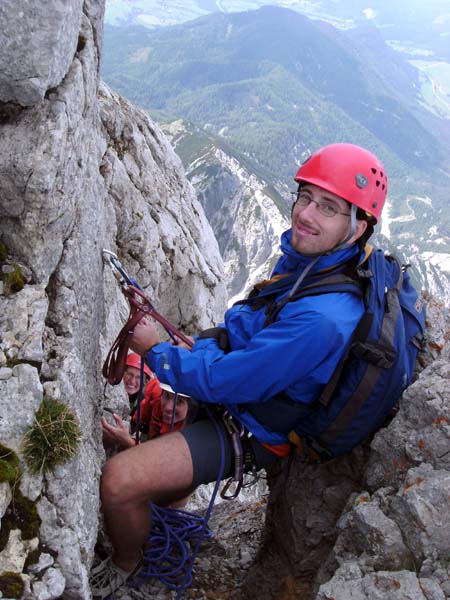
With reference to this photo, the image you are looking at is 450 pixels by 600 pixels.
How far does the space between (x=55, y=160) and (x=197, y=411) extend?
3.06 meters

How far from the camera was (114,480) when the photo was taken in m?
5.16

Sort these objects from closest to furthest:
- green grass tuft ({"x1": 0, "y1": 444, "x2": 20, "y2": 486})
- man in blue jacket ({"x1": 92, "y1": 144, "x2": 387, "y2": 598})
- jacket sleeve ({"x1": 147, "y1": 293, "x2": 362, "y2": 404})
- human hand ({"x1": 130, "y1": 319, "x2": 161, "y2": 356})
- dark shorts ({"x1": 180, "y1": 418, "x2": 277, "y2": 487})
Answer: green grass tuft ({"x1": 0, "y1": 444, "x2": 20, "y2": 486}) < jacket sleeve ({"x1": 147, "y1": 293, "x2": 362, "y2": 404}) < man in blue jacket ({"x1": 92, "y1": 144, "x2": 387, "y2": 598}) < dark shorts ({"x1": 180, "y1": 418, "x2": 277, "y2": 487}) < human hand ({"x1": 130, "y1": 319, "x2": 161, "y2": 356})

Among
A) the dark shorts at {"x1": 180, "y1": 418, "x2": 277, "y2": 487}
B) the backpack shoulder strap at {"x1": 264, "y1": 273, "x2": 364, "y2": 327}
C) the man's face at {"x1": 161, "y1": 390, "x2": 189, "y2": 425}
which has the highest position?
the backpack shoulder strap at {"x1": 264, "y1": 273, "x2": 364, "y2": 327}

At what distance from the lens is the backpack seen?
4.93m

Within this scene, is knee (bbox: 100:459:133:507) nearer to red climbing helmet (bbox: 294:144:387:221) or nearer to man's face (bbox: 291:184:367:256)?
man's face (bbox: 291:184:367:256)

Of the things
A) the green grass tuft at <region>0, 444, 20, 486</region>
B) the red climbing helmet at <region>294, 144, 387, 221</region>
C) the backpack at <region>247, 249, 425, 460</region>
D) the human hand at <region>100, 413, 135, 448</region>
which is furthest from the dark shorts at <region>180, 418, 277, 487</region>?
the red climbing helmet at <region>294, 144, 387, 221</region>

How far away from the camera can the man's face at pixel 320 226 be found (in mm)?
5324

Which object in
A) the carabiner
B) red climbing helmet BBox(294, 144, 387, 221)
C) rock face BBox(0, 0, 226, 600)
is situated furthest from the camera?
the carabiner

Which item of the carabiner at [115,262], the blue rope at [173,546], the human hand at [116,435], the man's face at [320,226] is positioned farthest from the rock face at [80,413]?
the man's face at [320,226]

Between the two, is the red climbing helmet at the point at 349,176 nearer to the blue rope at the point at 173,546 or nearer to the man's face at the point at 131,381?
the blue rope at the point at 173,546

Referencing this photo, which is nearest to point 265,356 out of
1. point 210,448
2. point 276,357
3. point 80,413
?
point 276,357

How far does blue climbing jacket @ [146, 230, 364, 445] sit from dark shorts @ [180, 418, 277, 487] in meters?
0.29

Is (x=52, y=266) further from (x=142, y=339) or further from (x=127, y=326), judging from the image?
(x=142, y=339)

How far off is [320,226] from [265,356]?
58.4 inches
